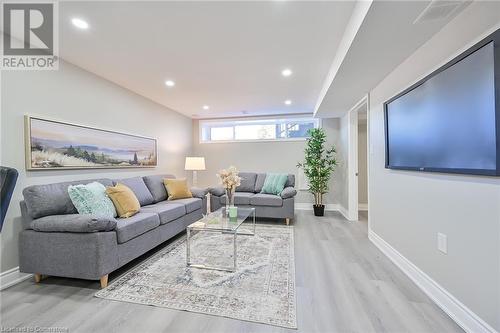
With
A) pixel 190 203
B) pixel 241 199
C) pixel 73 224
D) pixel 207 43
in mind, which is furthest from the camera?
pixel 241 199

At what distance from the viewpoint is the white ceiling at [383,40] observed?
1.48 m

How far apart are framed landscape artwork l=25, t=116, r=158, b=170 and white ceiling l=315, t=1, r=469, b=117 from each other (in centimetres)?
318

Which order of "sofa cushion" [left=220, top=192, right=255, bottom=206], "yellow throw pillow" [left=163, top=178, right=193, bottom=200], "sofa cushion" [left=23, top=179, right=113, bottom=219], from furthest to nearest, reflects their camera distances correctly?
1. "sofa cushion" [left=220, top=192, right=255, bottom=206]
2. "yellow throw pillow" [left=163, top=178, right=193, bottom=200]
3. "sofa cushion" [left=23, top=179, right=113, bottom=219]

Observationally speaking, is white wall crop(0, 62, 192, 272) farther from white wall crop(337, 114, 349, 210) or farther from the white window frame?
white wall crop(337, 114, 349, 210)

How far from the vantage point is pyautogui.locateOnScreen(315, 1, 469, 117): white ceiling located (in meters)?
1.48

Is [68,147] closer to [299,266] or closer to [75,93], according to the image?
[75,93]

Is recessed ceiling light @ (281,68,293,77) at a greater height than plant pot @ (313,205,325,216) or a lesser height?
greater

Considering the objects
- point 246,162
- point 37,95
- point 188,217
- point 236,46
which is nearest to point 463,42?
point 236,46

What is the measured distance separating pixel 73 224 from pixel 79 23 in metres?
1.77

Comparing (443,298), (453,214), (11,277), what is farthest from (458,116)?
(11,277)

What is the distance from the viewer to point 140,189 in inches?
133

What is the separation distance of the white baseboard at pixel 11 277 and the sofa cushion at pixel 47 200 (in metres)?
0.57

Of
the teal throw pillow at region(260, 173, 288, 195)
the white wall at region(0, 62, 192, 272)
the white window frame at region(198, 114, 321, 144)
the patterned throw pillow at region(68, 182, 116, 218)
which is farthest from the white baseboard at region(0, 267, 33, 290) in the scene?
the white window frame at region(198, 114, 321, 144)

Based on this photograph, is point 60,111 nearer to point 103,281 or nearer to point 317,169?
point 103,281
